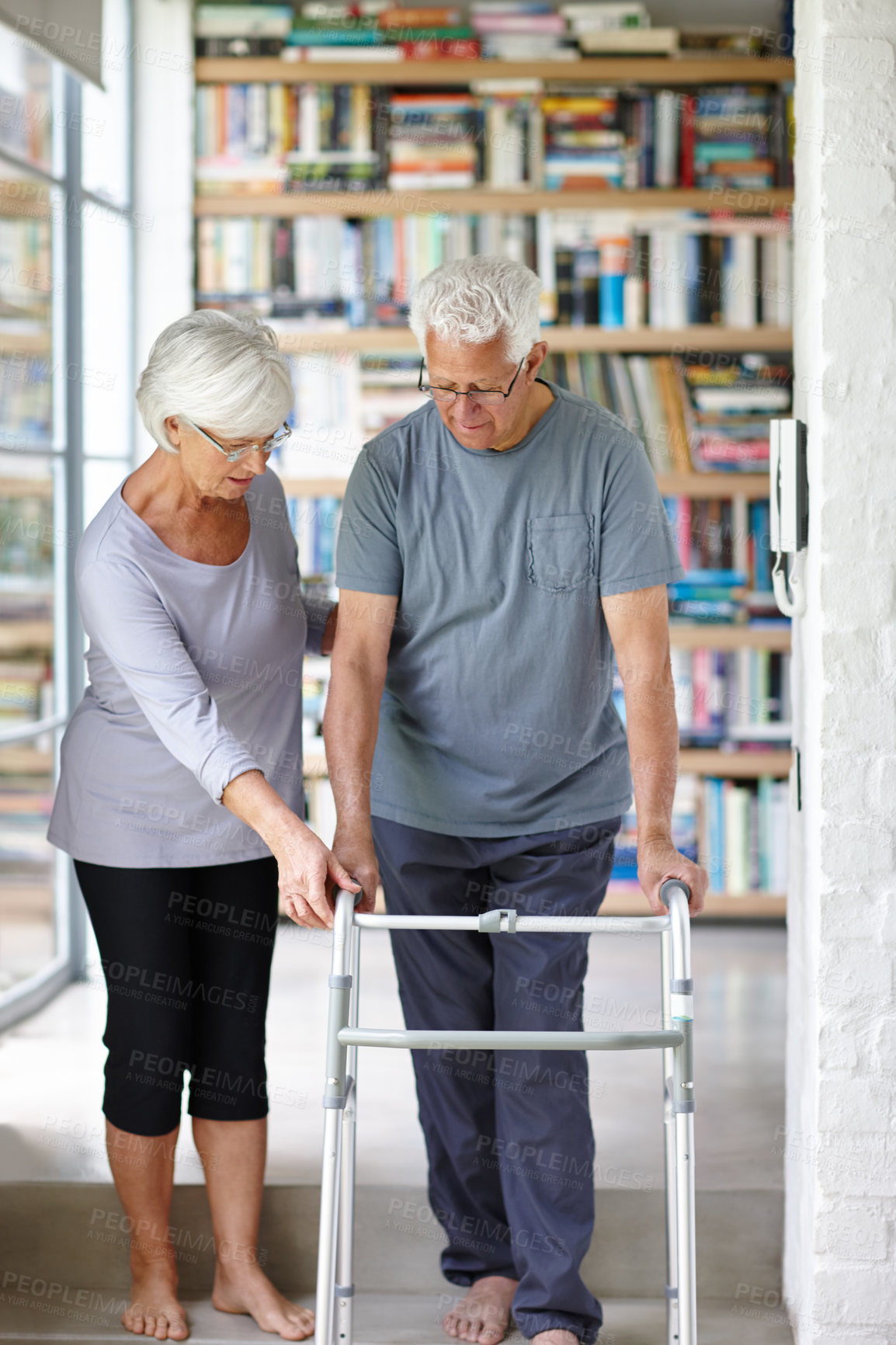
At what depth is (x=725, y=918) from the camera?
12.4 ft

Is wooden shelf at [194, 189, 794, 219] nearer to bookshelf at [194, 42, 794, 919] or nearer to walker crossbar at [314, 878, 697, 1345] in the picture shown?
bookshelf at [194, 42, 794, 919]

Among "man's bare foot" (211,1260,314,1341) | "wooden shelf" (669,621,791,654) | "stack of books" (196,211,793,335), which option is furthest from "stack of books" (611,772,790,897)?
"man's bare foot" (211,1260,314,1341)

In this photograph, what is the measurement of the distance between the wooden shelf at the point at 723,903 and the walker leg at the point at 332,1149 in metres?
2.28

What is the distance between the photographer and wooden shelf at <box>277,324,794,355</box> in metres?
3.61

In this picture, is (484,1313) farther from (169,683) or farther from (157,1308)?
(169,683)

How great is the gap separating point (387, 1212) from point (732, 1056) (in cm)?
89

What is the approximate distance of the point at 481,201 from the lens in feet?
11.9

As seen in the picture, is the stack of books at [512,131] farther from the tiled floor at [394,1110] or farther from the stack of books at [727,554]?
the tiled floor at [394,1110]

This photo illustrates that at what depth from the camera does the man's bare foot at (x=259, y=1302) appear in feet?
6.19

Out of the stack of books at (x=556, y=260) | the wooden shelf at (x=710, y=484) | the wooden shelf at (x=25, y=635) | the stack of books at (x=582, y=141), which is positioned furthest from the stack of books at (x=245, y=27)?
the wooden shelf at (x=25, y=635)

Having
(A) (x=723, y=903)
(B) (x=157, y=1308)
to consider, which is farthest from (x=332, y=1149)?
(A) (x=723, y=903)

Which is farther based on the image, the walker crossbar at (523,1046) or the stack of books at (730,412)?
the stack of books at (730,412)

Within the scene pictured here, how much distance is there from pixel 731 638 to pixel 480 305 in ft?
7.41

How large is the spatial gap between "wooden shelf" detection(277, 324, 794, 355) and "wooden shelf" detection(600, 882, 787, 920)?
5.05ft
